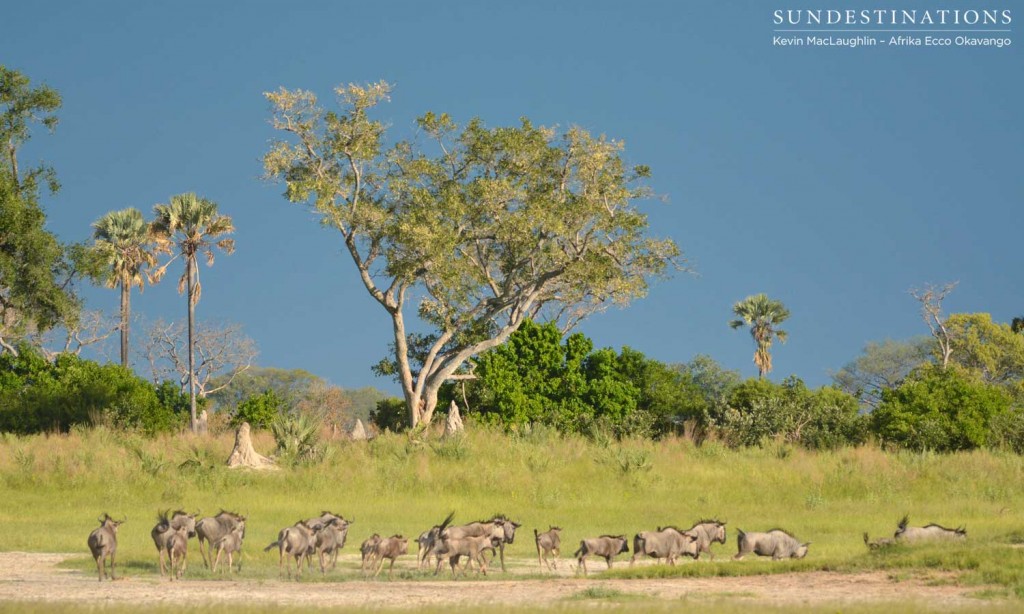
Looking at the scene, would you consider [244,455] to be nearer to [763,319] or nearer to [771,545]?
[771,545]

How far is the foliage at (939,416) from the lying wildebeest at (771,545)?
78.6 ft

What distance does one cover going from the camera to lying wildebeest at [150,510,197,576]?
16.9 meters

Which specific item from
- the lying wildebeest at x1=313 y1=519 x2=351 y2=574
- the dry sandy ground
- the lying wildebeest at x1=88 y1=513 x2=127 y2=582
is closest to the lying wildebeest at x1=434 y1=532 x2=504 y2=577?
the dry sandy ground

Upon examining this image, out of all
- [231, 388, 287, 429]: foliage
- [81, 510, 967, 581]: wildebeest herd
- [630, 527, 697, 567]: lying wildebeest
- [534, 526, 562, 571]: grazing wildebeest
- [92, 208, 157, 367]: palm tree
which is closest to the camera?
[81, 510, 967, 581]: wildebeest herd

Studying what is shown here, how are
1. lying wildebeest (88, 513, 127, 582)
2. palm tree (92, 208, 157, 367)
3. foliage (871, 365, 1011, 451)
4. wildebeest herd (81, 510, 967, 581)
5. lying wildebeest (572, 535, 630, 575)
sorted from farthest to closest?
palm tree (92, 208, 157, 367) < foliage (871, 365, 1011, 451) < lying wildebeest (572, 535, 630, 575) < wildebeest herd (81, 510, 967, 581) < lying wildebeest (88, 513, 127, 582)

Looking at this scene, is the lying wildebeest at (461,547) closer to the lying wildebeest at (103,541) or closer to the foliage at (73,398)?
the lying wildebeest at (103,541)

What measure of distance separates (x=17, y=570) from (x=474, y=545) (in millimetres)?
6656

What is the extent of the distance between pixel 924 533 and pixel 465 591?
748 cm

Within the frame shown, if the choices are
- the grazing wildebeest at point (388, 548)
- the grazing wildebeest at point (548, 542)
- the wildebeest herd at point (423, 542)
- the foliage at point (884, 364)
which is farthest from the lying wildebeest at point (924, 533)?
the foliage at point (884, 364)

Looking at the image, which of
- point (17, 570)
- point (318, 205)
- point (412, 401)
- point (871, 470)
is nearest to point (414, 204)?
point (318, 205)

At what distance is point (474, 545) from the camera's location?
17.3 metres

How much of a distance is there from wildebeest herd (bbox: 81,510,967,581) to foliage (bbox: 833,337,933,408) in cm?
8650

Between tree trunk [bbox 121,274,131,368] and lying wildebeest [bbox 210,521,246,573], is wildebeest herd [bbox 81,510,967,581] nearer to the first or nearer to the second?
lying wildebeest [bbox 210,521,246,573]

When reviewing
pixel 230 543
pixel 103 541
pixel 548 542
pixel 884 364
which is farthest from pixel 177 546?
pixel 884 364
